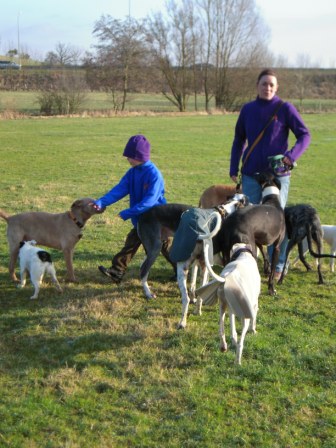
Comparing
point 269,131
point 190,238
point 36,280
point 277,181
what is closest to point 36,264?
point 36,280

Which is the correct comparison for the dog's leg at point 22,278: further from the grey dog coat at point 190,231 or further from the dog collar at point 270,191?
the dog collar at point 270,191

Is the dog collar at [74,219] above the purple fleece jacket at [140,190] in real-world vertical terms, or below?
below

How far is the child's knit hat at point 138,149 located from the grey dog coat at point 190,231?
1.27 metres

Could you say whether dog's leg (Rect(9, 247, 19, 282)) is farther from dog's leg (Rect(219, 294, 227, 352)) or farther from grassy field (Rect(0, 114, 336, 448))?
dog's leg (Rect(219, 294, 227, 352))

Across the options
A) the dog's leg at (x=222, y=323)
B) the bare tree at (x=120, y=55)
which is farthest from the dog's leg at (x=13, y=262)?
the bare tree at (x=120, y=55)

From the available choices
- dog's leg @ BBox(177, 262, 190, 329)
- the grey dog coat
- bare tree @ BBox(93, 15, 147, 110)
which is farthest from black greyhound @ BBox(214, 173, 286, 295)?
bare tree @ BBox(93, 15, 147, 110)

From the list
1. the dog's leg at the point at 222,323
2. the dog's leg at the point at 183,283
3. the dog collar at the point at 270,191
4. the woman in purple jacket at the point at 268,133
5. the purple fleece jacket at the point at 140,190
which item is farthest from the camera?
the dog collar at the point at 270,191

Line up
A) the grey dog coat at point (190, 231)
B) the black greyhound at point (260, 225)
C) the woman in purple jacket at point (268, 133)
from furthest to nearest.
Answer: the woman in purple jacket at point (268, 133), the black greyhound at point (260, 225), the grey dog coat at point (190, 231)

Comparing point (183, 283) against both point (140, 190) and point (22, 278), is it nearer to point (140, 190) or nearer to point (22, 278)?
point (140, 190)

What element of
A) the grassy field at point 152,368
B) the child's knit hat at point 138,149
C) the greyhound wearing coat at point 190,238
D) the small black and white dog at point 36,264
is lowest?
the grassy field at point 152,368

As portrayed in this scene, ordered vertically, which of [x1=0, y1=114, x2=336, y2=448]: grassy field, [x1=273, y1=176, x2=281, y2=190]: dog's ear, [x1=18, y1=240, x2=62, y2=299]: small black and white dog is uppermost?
[x1=273, y1=176, x2=281, y2=190]: dog's ear

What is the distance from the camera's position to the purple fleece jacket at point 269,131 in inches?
206

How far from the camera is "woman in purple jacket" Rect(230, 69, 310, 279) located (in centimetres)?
520

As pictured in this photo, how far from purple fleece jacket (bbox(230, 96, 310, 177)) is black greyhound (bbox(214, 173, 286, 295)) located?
22 cm
